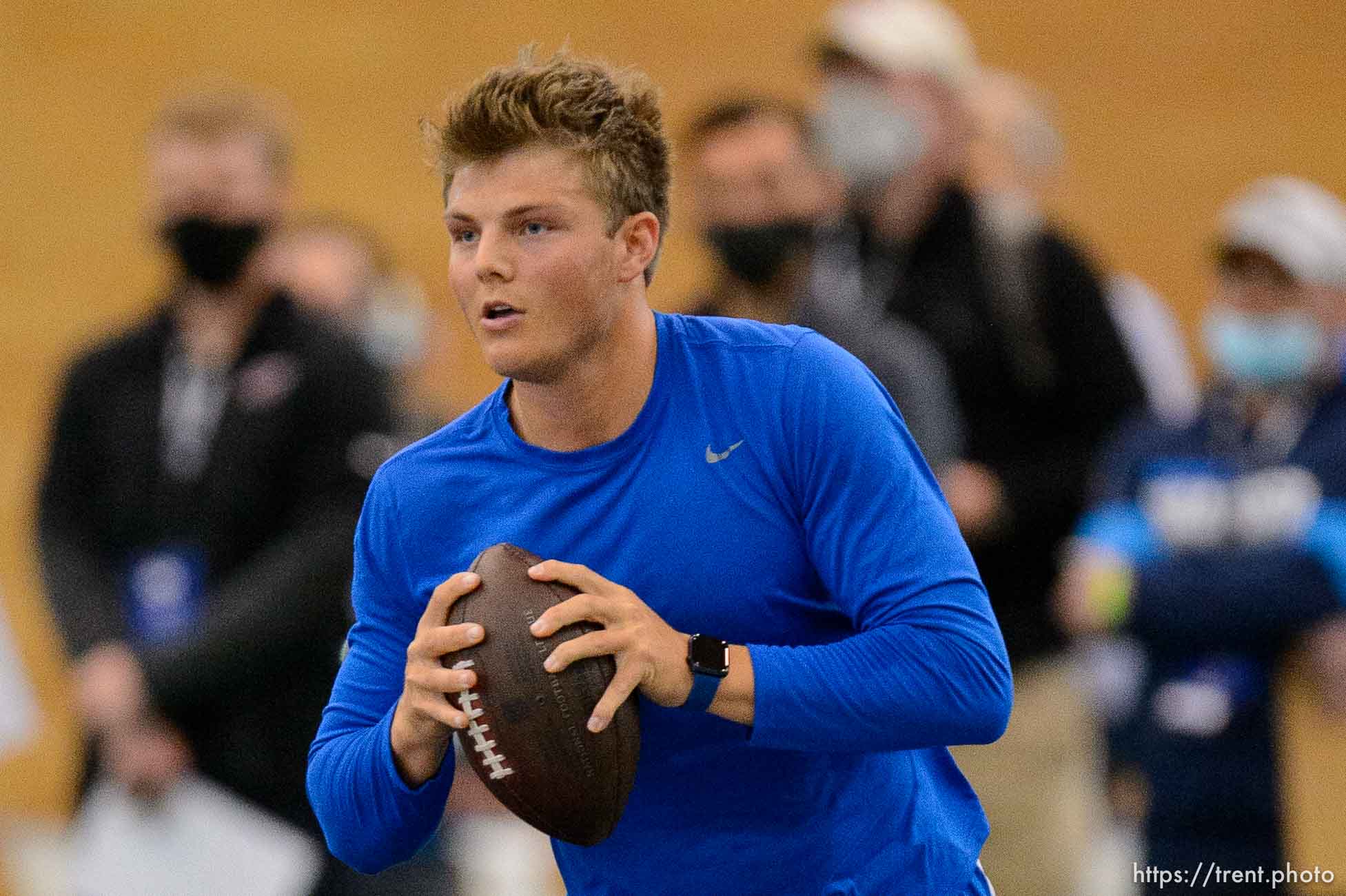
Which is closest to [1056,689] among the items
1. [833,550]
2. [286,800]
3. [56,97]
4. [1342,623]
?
[1342,623]

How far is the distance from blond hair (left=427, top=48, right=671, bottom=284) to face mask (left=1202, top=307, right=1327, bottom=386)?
278 centimetres

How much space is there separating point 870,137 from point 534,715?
10.1 ft

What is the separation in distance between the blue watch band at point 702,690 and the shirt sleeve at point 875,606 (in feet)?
0.19

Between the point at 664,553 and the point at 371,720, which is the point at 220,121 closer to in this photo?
the point at 371,720

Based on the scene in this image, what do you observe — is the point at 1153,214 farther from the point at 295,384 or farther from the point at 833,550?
the point at 833,550

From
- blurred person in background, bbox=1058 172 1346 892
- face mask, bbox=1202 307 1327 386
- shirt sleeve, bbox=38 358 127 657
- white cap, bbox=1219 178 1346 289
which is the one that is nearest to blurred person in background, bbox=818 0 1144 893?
blurred person in background, bbox=1058 172 1346 892

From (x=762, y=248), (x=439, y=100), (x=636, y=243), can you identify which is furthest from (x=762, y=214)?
(x=439, y=100)

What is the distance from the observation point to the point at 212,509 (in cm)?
452

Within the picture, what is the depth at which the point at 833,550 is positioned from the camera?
2299 mm

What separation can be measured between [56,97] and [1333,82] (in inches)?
228

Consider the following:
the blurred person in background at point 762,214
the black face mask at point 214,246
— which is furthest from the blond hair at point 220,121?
the blurred person in background at point 762,214

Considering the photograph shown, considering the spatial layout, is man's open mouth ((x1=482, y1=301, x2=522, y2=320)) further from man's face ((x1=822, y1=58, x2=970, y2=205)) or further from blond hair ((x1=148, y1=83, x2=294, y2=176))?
man's face ((x1=822, y1=58, x2=970, y2=205))

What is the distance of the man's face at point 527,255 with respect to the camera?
2291mm

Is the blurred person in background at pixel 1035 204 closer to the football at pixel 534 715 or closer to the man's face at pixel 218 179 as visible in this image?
the man's face at pixel 218 179
